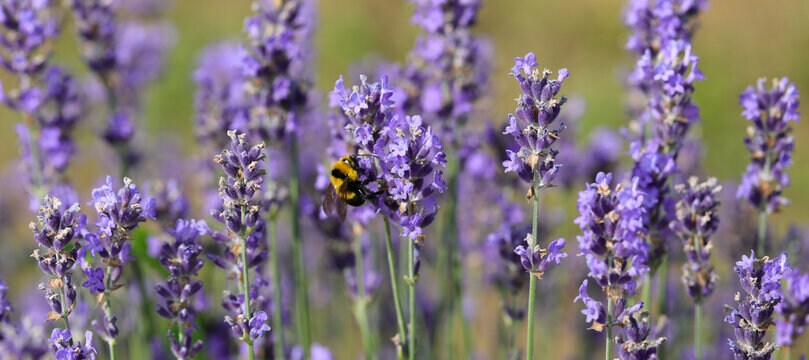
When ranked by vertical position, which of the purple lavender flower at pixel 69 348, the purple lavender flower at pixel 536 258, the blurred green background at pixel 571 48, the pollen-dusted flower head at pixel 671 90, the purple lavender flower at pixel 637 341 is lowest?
the purple lavender flower at pixel 69 348

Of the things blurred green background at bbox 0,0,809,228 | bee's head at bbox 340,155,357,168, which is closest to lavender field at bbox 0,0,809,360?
bee's head at bbox 340,155,357,168

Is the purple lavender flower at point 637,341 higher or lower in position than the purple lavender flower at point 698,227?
lower

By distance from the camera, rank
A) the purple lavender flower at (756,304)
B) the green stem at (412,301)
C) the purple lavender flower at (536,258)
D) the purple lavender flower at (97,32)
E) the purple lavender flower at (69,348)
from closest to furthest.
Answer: the purple lavender flower at (69,348) → the purple lavender flower at (756,304) → the purple lavender flower at (536,258) → the green stem at (412,301) → the purple lavender flower at (97,32)

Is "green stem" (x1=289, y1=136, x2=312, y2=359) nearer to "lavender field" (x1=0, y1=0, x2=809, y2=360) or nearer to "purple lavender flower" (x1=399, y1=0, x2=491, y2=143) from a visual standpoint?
"lavender field" (x1=0, y1=0, x2=809, y2=360)

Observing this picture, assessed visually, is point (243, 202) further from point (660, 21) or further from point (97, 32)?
point (97, 32)

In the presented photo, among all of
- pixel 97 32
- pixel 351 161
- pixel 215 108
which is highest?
pixel 97 32

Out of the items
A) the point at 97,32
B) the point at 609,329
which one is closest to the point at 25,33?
the point at 97,32

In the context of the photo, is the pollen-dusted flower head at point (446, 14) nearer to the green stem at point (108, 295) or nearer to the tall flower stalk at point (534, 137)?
the tall flower stalk at point (534, 137)

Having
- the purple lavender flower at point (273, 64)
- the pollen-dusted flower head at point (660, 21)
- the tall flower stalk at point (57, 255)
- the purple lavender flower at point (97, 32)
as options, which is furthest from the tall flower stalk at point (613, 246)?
the purple lavender flower at point (97, 32)
